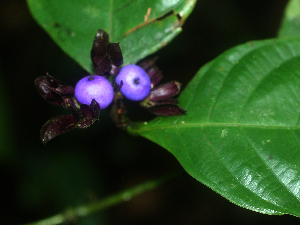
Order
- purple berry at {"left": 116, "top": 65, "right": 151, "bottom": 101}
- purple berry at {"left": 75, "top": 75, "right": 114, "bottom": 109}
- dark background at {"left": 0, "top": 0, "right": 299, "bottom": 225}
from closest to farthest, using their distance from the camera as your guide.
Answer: purple berry at {"left": 75, "top": 75, "right": 114, "bottom": 109}, purple berry at {"left": 116, "top": 65, "right": 151, "bottom": 101}, dark background at {"left": 0, "top": 0, "right": 299, "bottom": 225}

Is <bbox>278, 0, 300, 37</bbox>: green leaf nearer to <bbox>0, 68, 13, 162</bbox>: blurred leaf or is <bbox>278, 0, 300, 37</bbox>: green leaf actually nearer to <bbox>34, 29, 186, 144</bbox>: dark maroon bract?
<bbox>34, 29, 186, 144</bbox>: dark maroon bract

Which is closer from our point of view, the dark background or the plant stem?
the plant stem

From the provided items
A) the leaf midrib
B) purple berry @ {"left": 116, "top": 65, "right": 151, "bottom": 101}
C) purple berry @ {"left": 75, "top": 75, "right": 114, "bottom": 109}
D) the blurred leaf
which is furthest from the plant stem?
purple berry @ {"left": 75, "top": 75, "right": 114, "bottom": 109}

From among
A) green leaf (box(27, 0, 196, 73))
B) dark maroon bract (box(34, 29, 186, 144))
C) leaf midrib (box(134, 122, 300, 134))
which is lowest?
leaf midrib (box(134, 122, 300, 134))

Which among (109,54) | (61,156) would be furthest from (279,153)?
(61,156)

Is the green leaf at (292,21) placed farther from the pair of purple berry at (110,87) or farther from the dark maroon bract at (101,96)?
the pair of purple berry at (110,87)

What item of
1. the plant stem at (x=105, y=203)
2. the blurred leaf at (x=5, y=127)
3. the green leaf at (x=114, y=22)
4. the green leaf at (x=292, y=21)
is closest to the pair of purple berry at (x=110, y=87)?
the green leaf at (x=114, y=22)

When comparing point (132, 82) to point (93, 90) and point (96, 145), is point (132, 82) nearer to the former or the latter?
point (93, 90)
